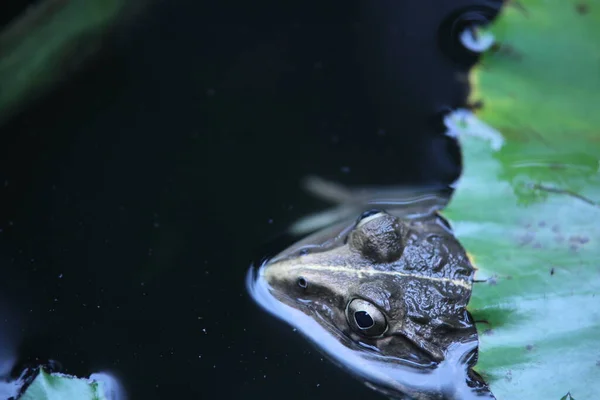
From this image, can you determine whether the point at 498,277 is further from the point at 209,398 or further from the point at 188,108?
the point at 188,108

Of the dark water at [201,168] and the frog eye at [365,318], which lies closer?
A: the frog eye at [365,318]

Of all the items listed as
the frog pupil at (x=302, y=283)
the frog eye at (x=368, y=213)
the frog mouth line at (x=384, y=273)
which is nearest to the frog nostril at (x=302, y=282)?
the frog pupil at (x=302, y=283)

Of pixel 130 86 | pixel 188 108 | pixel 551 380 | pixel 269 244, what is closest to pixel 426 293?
pixel 551 380

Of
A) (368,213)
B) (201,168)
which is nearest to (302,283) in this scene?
(368,213)

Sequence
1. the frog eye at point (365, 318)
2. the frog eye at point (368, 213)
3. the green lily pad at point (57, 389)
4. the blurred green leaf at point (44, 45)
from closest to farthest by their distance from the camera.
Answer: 1. the green lily pad at point (57, 389)
2. the frog eye at point (365, 318)
3. the frog eye at point (368, 213)
4. the blurred green leaf at point (44, 45)

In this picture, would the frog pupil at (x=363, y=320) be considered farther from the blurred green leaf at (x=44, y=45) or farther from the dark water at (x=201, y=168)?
the blurred green leaf at (x=44, y=45)

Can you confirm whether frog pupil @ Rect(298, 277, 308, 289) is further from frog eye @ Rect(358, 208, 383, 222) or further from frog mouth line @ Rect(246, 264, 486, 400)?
frog eye @ Rect(358, 208, 383, 222)
